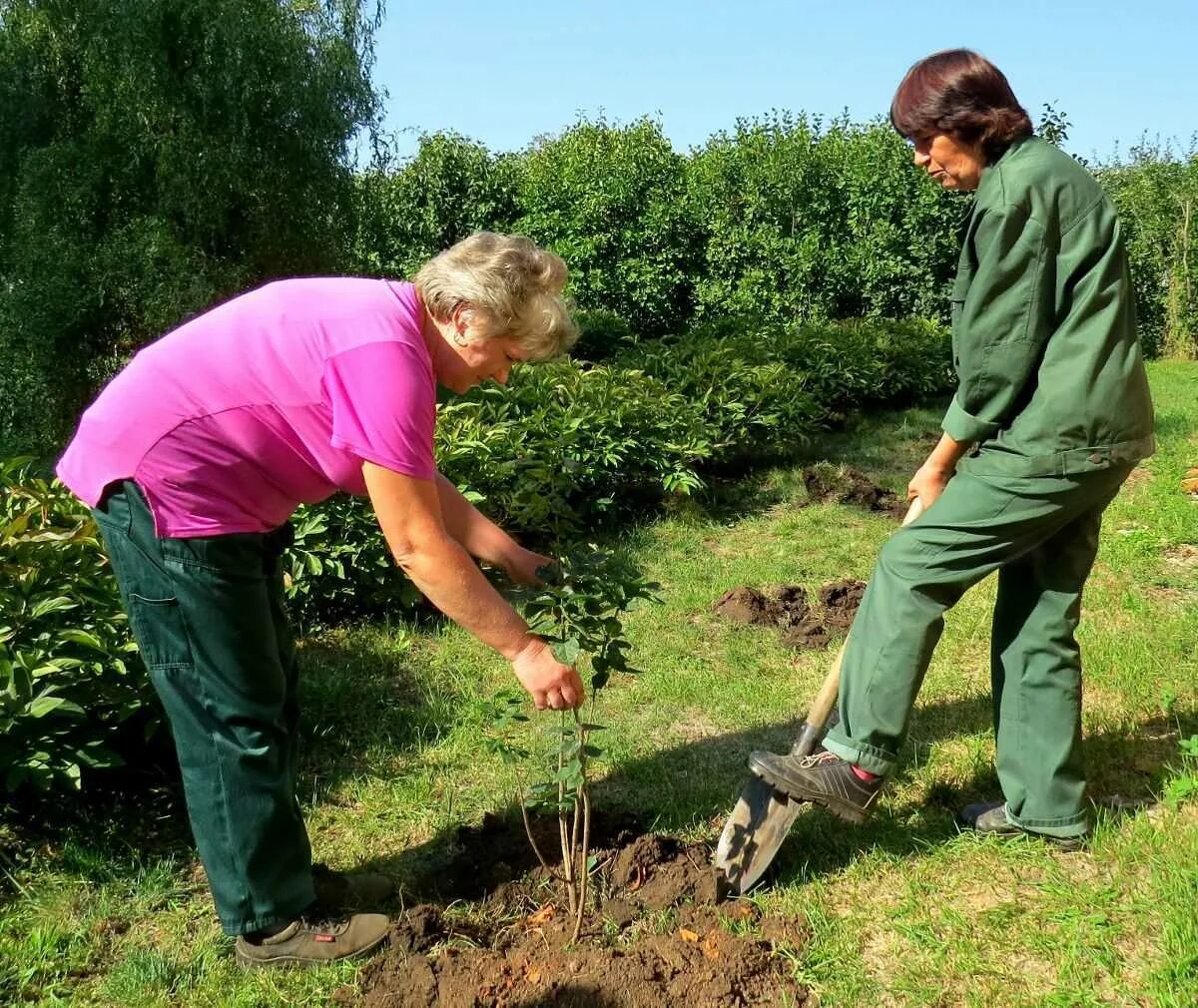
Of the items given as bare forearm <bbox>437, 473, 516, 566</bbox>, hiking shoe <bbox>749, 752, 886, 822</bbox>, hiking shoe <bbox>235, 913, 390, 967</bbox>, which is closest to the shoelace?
hiking shoe <bbox>749, 752, 886, 822</bbox>

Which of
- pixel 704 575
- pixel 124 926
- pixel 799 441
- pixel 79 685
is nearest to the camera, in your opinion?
pixel 124 926

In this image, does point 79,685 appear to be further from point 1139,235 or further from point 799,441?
point 1139,235

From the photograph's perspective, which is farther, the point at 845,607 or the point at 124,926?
the point at 845,607

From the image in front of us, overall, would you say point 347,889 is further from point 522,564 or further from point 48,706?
point 522,564

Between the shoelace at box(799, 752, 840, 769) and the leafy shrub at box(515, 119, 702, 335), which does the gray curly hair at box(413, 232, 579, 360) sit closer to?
Answer: the shoelace at box(799, 752, 840, 769)

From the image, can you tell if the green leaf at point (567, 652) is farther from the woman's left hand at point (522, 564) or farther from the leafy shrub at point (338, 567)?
the leafy shrub at point (338, 567)

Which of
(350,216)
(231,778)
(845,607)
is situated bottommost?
(845,607)

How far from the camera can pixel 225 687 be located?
88.8 inches

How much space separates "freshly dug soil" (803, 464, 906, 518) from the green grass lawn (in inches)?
69.3

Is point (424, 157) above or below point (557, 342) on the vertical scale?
above

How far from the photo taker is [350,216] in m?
10.5

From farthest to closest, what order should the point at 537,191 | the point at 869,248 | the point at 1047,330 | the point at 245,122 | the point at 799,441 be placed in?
the point at 537,191, the point at 869,248, the point at 245,122, the point at 799,441, the point at 1047,330

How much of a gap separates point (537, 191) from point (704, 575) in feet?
34.7

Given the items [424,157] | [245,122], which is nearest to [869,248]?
[424,157]
